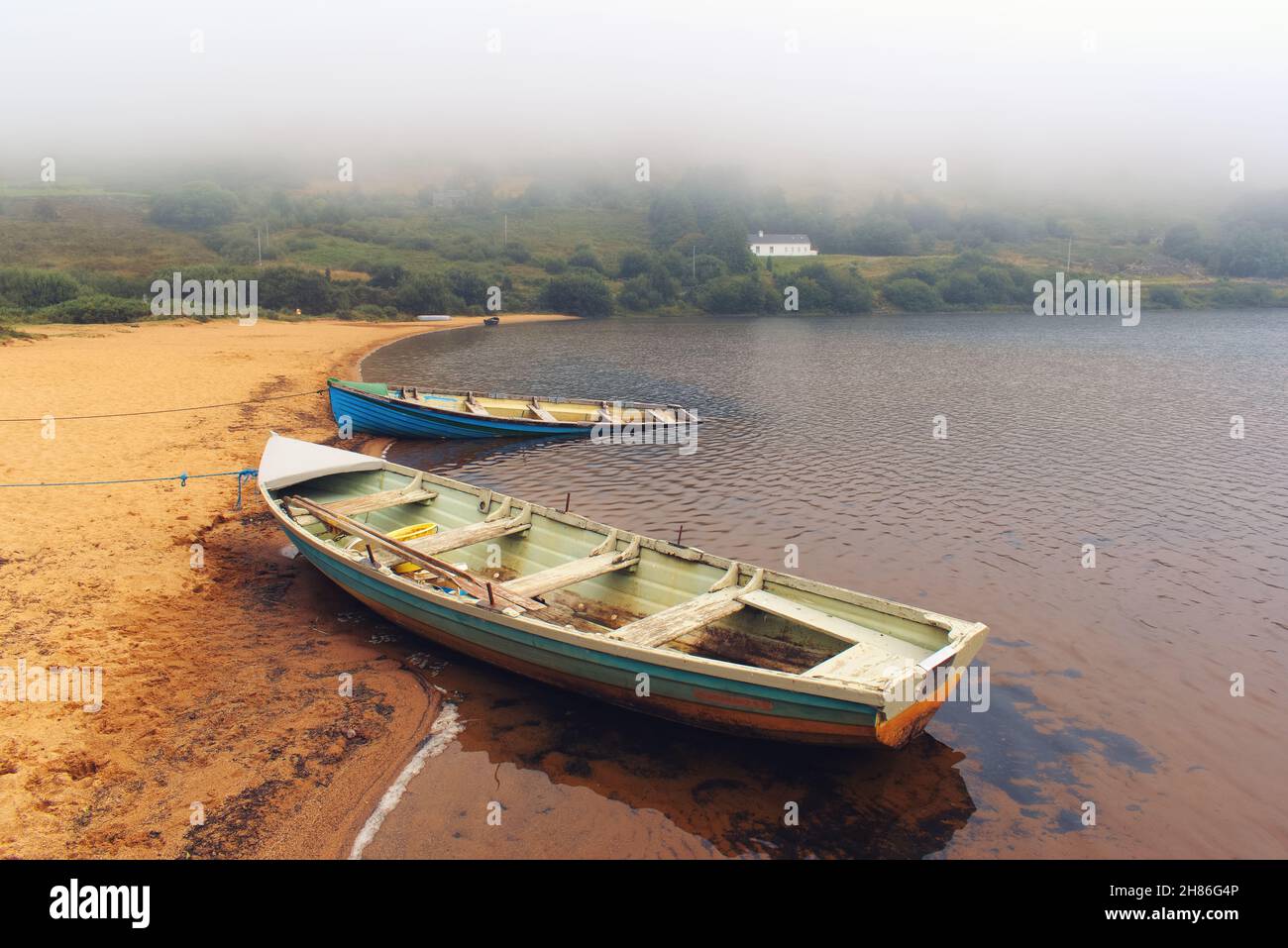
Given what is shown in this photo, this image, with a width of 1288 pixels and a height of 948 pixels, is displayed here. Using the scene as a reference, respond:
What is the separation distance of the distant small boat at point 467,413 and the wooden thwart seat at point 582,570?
15.0 metres

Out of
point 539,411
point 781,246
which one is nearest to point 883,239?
point 781,246

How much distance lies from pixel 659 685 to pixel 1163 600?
404 inches

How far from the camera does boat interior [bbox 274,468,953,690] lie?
952 cm

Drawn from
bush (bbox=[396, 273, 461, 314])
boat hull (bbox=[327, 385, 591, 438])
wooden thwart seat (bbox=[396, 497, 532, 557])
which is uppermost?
bush (bbox=[396, 273, 461, 314])

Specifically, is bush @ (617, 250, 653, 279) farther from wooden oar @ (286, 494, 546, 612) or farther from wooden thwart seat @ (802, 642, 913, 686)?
wooden thwart seat @ (802, 642, 913, 686)

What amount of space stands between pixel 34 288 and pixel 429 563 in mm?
60283

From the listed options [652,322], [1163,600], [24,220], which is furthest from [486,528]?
[24,220]

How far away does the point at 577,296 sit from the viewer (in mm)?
91250

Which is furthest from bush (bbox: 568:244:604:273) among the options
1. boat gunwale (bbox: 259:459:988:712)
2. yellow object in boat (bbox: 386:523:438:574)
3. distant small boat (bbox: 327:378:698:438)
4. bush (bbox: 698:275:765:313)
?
boat gunwale (bbox: 259:459:988:712)

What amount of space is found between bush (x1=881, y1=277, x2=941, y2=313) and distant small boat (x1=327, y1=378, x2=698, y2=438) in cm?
8600

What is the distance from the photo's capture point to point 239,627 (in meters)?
12.1

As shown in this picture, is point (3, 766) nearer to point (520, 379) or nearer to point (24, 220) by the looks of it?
point (520, 379)

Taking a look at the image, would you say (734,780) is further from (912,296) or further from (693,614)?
(912,296)

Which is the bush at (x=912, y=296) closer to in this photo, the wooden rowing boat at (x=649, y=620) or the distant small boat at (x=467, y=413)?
the distant small boat at (x=467, y=413)
